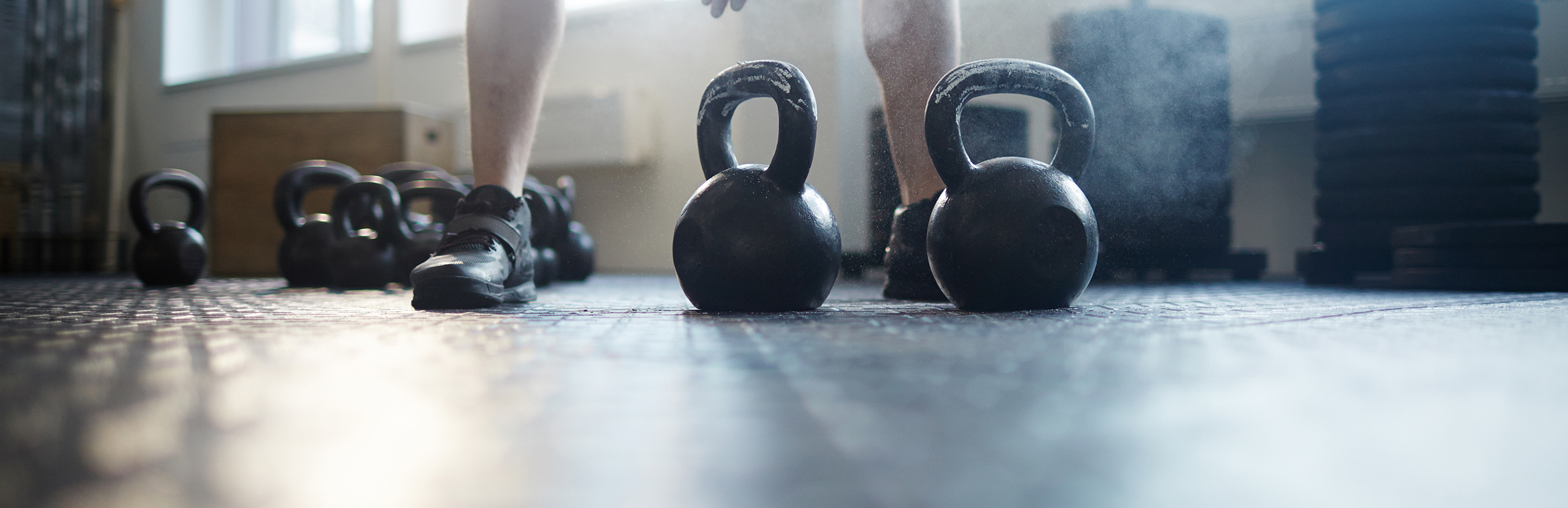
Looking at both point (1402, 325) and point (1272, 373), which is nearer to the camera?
point (1272, 373)

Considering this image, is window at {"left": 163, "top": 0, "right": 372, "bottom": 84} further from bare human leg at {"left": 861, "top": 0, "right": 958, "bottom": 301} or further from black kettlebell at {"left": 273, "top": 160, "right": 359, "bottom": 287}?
bare human leg at {"left": 861, "top": 0, "right": 958, "bottom": 301}

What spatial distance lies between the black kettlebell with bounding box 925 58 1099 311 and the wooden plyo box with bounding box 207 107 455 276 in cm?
250

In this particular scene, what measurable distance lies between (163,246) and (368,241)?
16.6 inches

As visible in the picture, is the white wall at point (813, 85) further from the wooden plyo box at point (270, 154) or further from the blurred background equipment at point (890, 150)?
the wooden plyo box at point (270, 154)

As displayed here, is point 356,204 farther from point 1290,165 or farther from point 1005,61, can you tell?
point 1290,165

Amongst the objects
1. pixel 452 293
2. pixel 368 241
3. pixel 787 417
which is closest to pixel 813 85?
pixel 368 241

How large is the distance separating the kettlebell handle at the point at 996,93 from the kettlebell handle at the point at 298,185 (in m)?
1.32

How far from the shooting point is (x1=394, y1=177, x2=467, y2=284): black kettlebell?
1613 millimetres

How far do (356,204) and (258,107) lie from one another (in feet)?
10.1

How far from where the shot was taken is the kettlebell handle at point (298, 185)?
5.81 feet

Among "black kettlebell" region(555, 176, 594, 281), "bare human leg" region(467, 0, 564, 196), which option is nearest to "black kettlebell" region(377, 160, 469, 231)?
"black kettlebell" region(555, 176, 594, 281)

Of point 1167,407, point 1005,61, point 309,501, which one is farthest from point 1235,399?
point 1005,61

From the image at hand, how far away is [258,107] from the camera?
4312mm

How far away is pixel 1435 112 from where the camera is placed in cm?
169
